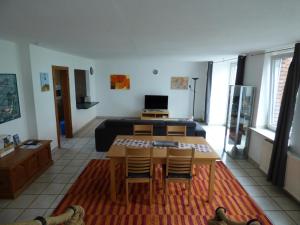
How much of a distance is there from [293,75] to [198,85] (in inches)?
207

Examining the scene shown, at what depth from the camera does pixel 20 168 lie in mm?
3229

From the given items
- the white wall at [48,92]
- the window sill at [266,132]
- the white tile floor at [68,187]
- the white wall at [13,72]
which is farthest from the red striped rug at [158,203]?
the white wall at [48,92]

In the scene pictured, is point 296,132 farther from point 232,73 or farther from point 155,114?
point 155,114

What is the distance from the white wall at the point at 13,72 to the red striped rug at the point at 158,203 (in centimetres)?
160

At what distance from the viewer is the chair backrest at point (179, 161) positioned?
9.14 ft

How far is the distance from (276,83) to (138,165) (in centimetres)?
352

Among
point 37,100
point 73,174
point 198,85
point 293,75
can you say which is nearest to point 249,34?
point 293,75

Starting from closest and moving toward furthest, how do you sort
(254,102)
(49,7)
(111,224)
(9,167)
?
(49,7)
(111,224)
(9,167)
(254,102)

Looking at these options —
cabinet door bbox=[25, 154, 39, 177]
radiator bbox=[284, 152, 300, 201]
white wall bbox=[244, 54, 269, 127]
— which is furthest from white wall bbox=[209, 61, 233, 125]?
cabinet door bbox=[25, 154, 39, 177]

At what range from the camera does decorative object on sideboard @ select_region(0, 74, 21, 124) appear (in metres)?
3.43

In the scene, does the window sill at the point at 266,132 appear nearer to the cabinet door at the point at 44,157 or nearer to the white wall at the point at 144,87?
the white wall at the point at 144,87

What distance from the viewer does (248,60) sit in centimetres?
486

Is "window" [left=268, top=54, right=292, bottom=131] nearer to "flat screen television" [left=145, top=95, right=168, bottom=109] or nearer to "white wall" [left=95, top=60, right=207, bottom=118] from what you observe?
"white wall" [left=95, top=60, right=207, bottom=118]

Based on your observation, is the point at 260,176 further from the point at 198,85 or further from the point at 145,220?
the point at 198,85
